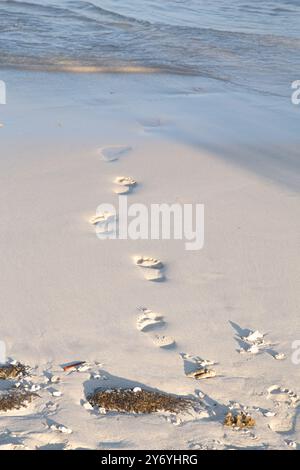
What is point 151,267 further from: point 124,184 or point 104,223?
point 124,184

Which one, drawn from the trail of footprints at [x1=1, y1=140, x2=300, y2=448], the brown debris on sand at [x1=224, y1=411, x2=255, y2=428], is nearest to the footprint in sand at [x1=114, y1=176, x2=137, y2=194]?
the trail of footprints at [x1=1, y1=140, x2=300, y2=448]

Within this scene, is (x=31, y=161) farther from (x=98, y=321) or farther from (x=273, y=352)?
(x=273, y=352)

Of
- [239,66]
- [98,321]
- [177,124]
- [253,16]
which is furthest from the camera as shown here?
[253,16]

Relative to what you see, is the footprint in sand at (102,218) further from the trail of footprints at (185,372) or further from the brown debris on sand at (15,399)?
the brown debris on sand at (15,399)

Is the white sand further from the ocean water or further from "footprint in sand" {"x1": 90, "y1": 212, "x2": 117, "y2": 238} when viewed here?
the ocean water

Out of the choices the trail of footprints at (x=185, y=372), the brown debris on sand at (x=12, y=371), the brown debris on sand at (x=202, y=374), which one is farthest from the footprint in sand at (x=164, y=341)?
the brown debris on sand at (x=12, y=371)

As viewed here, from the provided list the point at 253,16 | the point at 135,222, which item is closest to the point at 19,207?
the point at 135,222
